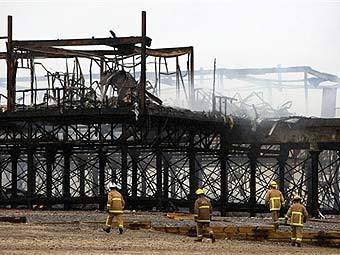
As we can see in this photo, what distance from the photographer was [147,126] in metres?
37.7

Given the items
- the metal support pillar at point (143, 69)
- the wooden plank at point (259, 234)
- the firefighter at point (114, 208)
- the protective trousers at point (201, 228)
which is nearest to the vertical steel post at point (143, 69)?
the metal support pillar at point (143, 69)

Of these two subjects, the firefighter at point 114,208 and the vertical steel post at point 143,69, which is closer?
the firefighter at point 114,208

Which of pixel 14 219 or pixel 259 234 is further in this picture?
pixel 14 219

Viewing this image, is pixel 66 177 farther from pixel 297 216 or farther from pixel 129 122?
pixel 297 216

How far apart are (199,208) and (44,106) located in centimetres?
1669

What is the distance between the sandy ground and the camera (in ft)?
63.3

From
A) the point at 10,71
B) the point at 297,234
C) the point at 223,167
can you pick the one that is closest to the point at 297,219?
the point at 297,234

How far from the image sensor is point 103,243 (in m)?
21.1

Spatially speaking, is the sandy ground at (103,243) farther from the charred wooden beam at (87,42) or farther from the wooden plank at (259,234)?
the charred wooden beam at (87,42)

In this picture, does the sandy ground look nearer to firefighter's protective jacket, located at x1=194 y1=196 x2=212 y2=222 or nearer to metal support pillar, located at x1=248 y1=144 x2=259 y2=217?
firefighter's protective jacket, located at x1=194 y1=196 x2=212 y2=222

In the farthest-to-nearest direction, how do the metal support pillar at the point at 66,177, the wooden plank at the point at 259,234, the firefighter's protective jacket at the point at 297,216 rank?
the metal support pillar at the point at 66,177 → the wooden plank at the point at 259,234 → the firefighter's protective jacket at the point at 297,216

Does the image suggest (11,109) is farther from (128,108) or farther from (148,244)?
(148,244)

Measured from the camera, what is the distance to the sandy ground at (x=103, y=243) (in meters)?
19.3

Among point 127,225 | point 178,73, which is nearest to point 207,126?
point 178,73
